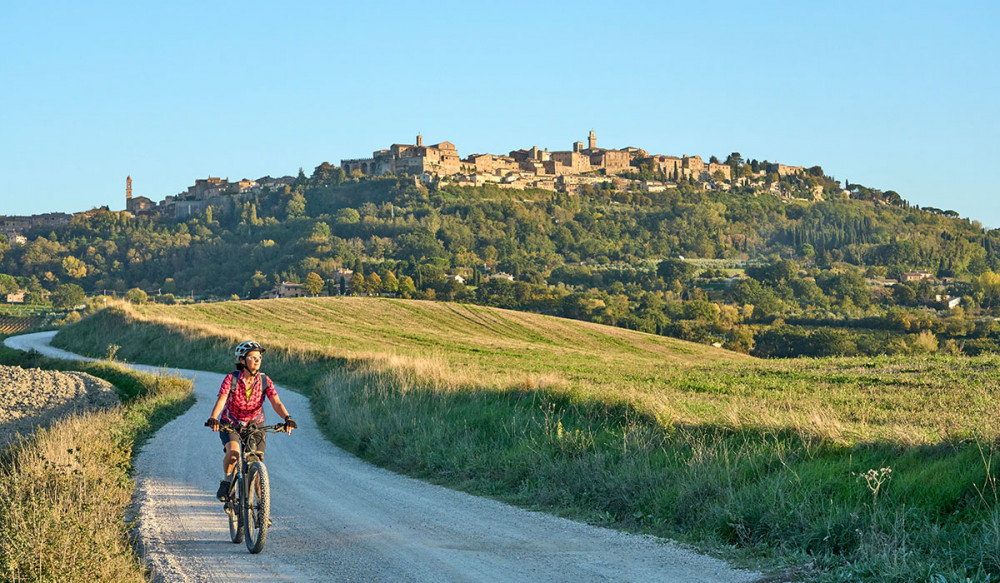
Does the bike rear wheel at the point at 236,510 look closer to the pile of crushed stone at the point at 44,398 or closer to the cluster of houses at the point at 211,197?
the pile of crushed stone at the point at 44,398

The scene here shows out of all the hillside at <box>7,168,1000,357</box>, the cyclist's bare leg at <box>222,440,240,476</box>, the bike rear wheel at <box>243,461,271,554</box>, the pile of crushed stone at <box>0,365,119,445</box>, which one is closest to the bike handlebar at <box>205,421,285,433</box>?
the cyclist's bare leg at <box>222,440,240,476</box>

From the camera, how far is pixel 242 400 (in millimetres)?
8391

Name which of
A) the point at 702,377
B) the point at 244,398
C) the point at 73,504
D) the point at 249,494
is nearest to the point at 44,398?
the point at 702,377

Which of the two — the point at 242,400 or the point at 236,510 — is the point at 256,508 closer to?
the point at 236,510

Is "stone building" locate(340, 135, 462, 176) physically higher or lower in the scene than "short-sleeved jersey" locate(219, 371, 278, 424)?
higher

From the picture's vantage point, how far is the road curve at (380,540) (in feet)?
23.4

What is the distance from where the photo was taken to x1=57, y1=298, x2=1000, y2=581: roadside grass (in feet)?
23.2

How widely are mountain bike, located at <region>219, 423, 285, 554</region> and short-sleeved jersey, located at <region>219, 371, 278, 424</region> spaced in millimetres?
133

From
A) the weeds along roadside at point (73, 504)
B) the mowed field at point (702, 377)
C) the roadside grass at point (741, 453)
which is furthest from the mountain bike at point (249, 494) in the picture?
the mowed field at point (702, 377)

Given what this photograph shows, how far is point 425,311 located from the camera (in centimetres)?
7206

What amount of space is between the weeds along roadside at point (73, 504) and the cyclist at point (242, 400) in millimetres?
1180

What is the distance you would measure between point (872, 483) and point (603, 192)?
18294 cm

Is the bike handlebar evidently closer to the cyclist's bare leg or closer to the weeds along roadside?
the cyclist's bare leg

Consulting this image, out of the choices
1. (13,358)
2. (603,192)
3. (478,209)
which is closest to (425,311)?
(13,358)
